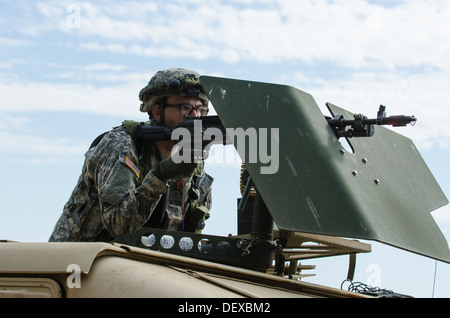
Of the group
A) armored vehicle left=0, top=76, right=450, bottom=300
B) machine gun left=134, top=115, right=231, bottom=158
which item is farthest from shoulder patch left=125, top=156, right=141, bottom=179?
armored vehicle left=0, top=76, right=450, bottom=300

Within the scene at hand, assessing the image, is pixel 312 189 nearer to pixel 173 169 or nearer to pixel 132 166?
pixel 173 169

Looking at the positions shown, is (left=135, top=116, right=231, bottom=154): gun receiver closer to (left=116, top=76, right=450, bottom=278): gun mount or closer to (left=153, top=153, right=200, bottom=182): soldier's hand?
(left=153, top=153, right=200, bottom=182): soldier's hand

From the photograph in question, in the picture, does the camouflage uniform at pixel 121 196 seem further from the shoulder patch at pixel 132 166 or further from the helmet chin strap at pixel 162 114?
the helmet chin strap at pixel 162 114

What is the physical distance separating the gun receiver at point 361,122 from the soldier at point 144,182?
92 centimetres

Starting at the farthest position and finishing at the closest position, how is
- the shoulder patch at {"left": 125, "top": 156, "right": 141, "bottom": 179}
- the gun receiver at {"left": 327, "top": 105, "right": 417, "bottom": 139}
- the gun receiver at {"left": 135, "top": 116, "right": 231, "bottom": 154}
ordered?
the shoulder patch at {"left": 125, "top": 156, "right": 141, "bottom": 179}, the gun receiver at {"left": 135, "top": 116, "right": 231, "bottom": 154}, the gun receiver at {"left": 327, "top": 105, "right": 417, "bottom": 139}

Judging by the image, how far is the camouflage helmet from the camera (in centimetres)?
504

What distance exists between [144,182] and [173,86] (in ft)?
3.85

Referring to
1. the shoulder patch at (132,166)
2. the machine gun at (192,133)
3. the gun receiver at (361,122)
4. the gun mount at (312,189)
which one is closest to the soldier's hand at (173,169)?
the machine gun at (192,133)

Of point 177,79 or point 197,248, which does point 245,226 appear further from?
point 177,79

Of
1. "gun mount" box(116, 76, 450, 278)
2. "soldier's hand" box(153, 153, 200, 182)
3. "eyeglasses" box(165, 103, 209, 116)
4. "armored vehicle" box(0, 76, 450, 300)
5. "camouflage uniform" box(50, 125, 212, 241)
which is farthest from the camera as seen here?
"eyeglasses" box(165, 103, 209, 116)

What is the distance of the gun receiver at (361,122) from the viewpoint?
10.2 feet

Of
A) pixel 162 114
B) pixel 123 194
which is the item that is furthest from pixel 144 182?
pixel 162 114

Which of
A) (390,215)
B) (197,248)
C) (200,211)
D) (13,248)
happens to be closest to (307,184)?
(390,215)

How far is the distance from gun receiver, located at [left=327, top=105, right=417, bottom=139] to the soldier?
92cm
